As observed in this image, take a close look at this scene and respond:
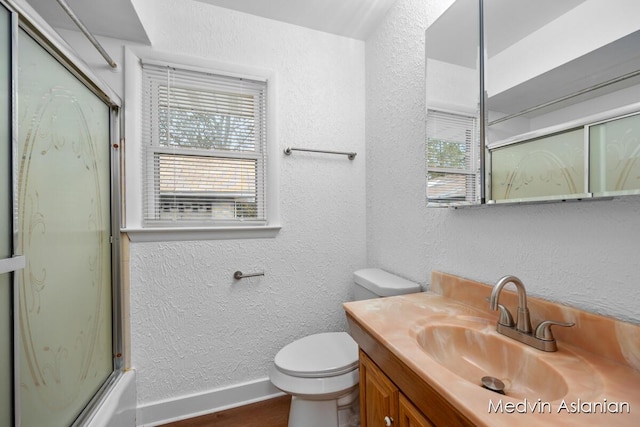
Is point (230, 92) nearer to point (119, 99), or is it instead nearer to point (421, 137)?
point (119, 99)

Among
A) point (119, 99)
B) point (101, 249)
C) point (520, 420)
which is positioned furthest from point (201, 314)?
point (520, 420)

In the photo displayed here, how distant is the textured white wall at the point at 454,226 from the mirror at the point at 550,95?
8 cm

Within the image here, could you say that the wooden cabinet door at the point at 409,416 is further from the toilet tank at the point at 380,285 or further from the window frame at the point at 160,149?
the window frame at the point at 160,149

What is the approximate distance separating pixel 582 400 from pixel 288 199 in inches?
57.1

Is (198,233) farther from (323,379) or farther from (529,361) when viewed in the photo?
(529,361)

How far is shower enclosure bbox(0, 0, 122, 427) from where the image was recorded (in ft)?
2.46

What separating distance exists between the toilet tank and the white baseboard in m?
0.83

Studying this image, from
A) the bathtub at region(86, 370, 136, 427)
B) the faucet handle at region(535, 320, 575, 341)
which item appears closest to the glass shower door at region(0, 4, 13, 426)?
the bathtub at region(86, 370, 136, 427)

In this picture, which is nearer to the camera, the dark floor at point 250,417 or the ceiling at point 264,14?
the ceiling at point 264,14

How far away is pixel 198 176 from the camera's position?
1.54 m

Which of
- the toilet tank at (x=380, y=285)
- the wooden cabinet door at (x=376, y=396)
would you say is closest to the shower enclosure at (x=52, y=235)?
the wooden cabinet door at (x=376, y=396)

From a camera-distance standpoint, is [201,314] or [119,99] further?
[201,314]

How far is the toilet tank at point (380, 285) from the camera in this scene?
1.29 meters

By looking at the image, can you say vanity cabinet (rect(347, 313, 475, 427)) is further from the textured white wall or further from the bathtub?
the bathtub
